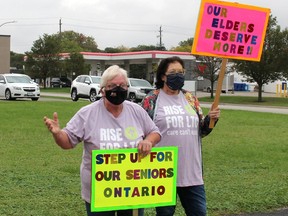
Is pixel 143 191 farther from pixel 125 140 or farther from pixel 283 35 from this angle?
pixel 283 35

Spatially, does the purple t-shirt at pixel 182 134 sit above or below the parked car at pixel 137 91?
above

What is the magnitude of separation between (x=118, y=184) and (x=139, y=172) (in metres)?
0.19

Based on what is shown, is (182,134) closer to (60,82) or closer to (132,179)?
(132,179)

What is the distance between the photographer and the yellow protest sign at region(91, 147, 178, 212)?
3492 mm

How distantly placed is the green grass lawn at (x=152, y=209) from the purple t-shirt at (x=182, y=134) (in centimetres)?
188

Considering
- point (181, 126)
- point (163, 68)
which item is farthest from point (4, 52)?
point (181, 126)

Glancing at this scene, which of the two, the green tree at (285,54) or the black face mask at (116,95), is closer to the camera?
the black face mask at (116,95)

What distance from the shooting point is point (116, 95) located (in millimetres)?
3510

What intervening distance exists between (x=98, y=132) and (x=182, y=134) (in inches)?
33.7

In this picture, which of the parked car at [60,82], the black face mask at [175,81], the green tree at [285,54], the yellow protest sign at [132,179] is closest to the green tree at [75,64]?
the parked car at [60,82]

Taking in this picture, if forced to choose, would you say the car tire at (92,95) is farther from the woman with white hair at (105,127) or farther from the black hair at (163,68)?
the woman with white hair at (105,127)

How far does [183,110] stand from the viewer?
13.6 feet

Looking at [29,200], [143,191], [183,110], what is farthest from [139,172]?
[29,200]

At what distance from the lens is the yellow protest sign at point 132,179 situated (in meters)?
3.49
